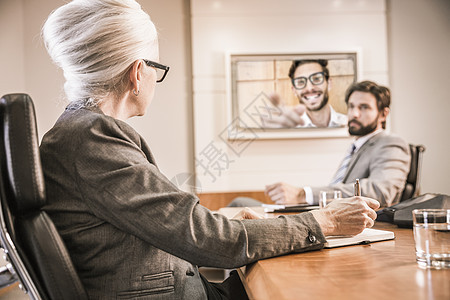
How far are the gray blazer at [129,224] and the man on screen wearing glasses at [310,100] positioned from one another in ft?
11.5

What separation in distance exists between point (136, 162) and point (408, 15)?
4.47 meters

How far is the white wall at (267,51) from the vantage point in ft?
14.8

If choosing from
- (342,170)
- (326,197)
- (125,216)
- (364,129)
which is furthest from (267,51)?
(125,216)

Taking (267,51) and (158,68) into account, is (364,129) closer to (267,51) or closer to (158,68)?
(267,51)

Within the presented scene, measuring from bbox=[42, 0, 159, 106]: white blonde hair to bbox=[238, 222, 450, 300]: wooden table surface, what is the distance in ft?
2.05

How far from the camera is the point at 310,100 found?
456 centimetres

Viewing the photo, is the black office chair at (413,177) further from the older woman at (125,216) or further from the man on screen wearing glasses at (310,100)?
the older woman at (125,216)

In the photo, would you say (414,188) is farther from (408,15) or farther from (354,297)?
(354,297)

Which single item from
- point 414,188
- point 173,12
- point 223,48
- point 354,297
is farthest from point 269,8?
point 354,297

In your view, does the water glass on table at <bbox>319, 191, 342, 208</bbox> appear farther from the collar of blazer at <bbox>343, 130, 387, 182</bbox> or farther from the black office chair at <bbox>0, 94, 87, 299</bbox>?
the collar of blazer at <bbox>343, 130, 387, 182</bbox>

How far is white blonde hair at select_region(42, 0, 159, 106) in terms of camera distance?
1.17m

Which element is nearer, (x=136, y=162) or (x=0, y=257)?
(x=136, y=162)

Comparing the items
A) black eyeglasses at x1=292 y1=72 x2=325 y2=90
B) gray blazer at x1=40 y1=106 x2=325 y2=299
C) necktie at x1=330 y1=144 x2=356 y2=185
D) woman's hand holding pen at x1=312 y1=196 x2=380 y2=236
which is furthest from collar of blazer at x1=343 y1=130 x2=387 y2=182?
gray blazer at x1=40 y1=106 x2=325 y2=299

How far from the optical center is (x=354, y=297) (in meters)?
0.71
